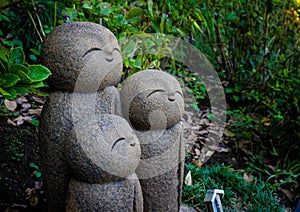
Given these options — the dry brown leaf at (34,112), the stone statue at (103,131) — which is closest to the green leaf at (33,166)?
the dry brown leaf at (34,112)

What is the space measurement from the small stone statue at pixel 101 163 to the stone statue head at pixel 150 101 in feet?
0.51

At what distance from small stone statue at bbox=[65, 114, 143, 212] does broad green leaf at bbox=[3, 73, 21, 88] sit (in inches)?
16.3

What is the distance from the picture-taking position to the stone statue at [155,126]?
5.89 ft

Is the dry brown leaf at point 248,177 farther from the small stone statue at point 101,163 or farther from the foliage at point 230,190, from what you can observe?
the small stone statue at point 101,163

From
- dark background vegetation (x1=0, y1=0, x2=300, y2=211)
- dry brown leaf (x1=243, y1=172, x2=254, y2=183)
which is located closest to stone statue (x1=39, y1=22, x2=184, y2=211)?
dark background vegetation (x1=0, y1=0, x2=300, y2=211)

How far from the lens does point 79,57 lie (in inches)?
65.5

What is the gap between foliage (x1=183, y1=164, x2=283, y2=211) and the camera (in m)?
2.80

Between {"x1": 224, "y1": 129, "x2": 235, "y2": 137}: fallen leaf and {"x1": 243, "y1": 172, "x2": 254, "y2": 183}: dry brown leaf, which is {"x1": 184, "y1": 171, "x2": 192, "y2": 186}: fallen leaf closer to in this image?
{"x1": 243, "y1": 172, "x2": 254, "y2": 183}: dry brown leaf

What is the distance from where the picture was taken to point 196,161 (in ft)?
11.1

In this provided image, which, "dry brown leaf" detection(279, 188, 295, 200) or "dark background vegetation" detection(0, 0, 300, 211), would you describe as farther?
"dry brown leaf" detection(279, 188, 295, 200)

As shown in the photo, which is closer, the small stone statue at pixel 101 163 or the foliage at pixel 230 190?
the small stone statue at pixel 101 163

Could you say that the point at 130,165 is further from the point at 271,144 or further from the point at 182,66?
the point at 182,66

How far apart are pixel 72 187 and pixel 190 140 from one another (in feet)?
6.96

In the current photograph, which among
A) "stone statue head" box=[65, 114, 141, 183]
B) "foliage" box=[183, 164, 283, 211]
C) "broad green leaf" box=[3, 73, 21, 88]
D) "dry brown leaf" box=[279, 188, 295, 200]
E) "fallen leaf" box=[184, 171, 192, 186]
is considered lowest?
"dry brown leaf" box=[279, 188, 295, 200]
